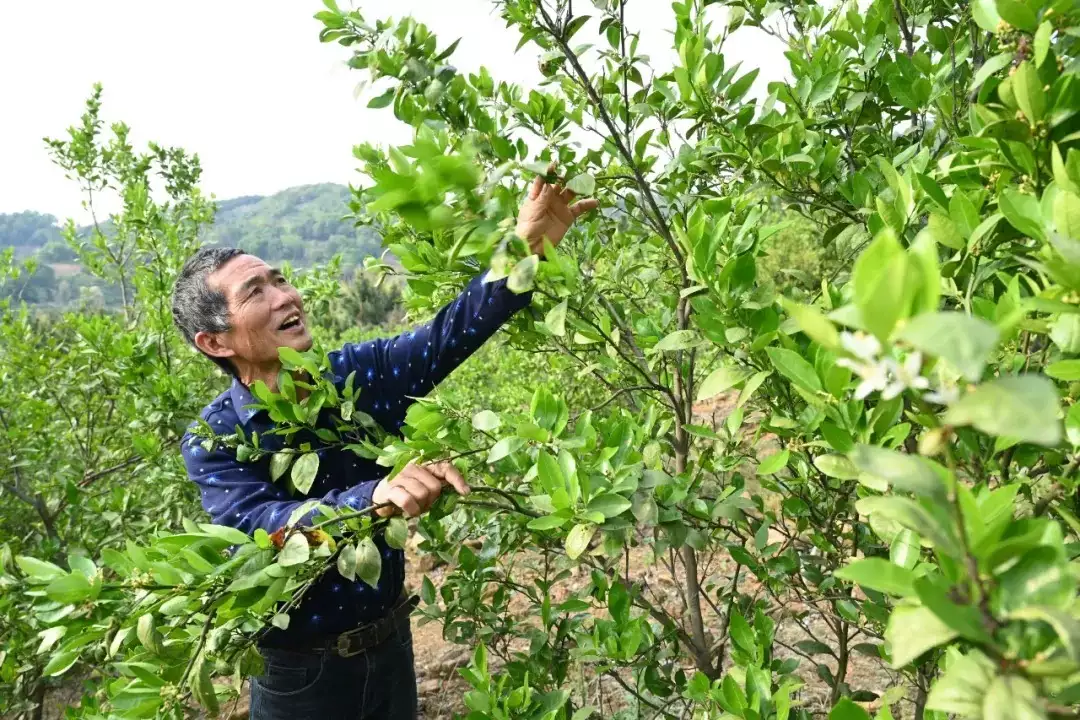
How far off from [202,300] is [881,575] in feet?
6.39

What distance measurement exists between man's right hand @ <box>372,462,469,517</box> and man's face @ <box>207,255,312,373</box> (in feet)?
2.83

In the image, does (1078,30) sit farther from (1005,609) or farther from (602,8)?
(602,8)

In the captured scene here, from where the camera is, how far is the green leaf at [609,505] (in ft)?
3.24

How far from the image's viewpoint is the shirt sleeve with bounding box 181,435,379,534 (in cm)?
143

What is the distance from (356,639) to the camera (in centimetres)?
203

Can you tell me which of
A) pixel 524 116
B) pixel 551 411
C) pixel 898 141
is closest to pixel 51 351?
pixel 524 116

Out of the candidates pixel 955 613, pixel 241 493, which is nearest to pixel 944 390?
pixel 955 613

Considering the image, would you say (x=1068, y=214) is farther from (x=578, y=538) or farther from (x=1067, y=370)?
(x=578, y=538)

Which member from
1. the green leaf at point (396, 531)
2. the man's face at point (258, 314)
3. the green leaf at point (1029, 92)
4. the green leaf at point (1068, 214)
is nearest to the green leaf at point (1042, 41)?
the green leaf at point (1029, 92)

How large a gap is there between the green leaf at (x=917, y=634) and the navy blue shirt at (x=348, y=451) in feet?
4.11

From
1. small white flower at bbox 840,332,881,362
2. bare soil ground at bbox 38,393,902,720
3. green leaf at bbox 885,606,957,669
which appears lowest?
bare soil ground at bbox 38,393,902,720

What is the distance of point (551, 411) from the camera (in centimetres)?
119

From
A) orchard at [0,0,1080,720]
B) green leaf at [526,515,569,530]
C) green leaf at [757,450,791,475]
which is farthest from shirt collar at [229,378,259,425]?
green leaf at [757,450,791,475]

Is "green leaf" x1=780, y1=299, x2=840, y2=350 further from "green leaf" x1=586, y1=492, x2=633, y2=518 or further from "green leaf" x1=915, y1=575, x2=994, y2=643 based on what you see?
"green leaf" x1=586, y1=492, x2=633, y2=518
